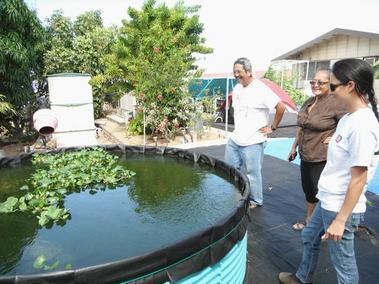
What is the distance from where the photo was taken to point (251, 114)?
9.97ft

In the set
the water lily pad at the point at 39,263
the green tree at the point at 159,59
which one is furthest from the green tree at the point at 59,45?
the water lily pad at the point at 39,263

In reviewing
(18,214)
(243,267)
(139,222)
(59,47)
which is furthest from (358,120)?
(59,47)

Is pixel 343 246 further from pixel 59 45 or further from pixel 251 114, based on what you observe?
pixel 59 45

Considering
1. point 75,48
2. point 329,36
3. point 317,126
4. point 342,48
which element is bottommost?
point 317,126

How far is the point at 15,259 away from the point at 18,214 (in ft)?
1.83

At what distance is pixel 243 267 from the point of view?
215 cm

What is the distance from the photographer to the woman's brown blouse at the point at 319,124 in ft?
8.04

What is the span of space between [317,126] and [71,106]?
20.4 feet

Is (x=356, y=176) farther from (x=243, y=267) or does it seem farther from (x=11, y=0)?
(x=11, y=0)

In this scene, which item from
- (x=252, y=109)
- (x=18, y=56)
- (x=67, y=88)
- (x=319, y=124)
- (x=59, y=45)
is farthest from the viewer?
(x=59, y=45)

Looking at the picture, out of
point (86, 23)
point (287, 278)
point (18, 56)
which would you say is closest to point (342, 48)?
point (86, 23)

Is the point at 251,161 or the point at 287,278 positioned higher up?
the point at 251,161

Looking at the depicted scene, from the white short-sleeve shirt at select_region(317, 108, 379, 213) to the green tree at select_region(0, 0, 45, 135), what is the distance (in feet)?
22.4

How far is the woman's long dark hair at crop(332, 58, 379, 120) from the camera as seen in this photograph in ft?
4.89
